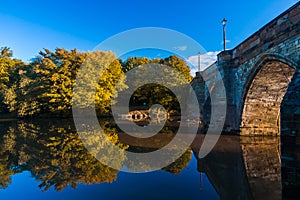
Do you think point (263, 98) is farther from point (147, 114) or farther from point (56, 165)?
point (147, 114)

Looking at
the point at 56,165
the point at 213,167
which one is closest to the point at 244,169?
the point at 213,167

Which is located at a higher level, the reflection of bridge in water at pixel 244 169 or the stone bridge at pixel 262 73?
the stone bridge at pixel 262 73

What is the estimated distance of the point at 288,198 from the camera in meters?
2.97

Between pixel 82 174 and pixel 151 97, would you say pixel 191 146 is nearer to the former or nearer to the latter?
pixel 82 174

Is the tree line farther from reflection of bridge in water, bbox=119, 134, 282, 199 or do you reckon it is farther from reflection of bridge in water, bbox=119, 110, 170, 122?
reflection of bridge in water, bbox=119, 134, 282, 199

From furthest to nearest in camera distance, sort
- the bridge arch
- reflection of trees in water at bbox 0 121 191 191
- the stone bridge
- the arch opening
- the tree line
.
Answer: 1. the tree line
2. the arch opening
3. the bridge arch
4. the stone bridge
5. reflection of trees in water at bbox 0 121 191 191

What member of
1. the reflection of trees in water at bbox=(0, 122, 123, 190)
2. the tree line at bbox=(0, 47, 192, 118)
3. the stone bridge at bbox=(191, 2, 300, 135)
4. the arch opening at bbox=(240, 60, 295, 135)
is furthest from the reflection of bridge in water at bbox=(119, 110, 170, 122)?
the reflection of trees in water at bbox=(0, 122, 123, 190)

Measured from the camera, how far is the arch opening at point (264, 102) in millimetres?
7590

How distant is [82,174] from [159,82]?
21788 mm

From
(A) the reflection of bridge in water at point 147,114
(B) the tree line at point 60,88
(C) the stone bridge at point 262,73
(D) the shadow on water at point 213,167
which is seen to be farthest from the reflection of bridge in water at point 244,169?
(B) the tree line at point 60,88

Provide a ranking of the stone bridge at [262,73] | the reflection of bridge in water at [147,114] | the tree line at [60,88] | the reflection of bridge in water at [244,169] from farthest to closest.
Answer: the reflection of bridge in water at [147,114] → the tree line at [60,88] → the stone bridge at [262,73] → the reflection of bridge in water at [244,169]

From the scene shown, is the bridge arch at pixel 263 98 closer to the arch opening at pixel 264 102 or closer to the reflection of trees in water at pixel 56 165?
the arch opening at pixel 264 102

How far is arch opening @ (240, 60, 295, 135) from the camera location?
24.9 feet

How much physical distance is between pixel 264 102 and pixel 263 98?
19cm
